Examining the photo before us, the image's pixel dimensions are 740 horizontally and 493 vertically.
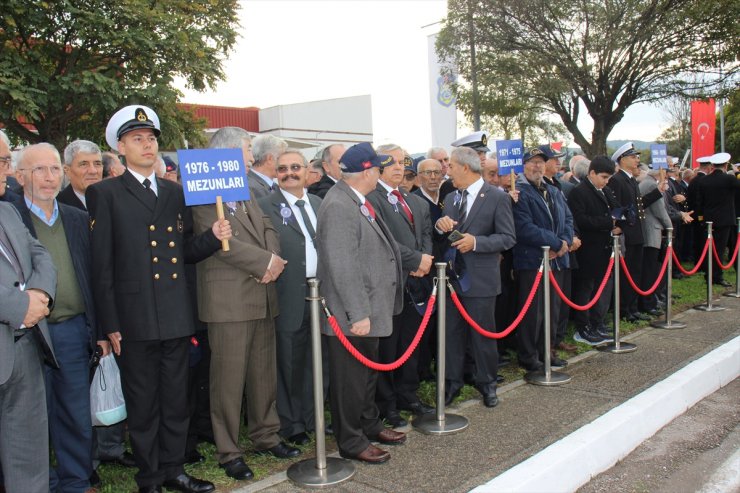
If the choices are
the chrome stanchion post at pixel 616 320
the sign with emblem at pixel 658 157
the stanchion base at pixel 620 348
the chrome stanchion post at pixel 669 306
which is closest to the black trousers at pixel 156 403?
the chrome stanchion post at pixel 616 320

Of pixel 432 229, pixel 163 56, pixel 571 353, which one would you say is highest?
pixel 163 56

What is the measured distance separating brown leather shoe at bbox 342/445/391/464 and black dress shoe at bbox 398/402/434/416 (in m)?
1.03

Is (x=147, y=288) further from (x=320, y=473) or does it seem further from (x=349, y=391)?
(x=320, y=473)

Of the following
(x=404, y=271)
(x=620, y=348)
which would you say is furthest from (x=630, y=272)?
(x=404, y=271)

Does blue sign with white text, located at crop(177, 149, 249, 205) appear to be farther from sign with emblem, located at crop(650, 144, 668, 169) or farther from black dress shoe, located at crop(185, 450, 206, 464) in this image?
sign with emblem, located at crop(650, 144, 668, 169)

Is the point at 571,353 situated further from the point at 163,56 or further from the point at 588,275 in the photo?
the point at 163,56

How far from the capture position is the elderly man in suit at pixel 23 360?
3186 millimetres

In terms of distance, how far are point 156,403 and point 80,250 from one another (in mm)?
1102

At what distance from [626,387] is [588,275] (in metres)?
1.97

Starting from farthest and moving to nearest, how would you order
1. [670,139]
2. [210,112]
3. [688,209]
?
[670,139], [210,112], [688,209]

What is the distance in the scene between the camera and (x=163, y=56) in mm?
16453

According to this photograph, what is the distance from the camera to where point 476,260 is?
18.3 ft

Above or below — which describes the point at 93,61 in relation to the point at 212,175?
above

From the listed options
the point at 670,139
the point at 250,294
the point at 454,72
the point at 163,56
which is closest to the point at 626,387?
the point at 250,294
